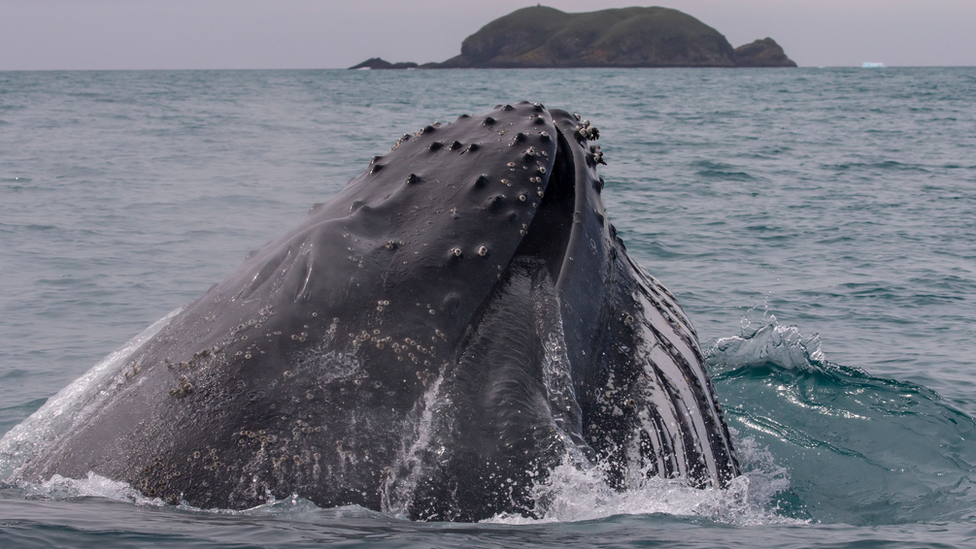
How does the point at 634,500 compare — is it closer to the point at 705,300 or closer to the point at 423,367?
the point at 423,367

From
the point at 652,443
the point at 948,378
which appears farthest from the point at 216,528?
the point at 948,378

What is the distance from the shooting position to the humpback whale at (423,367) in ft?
9.16

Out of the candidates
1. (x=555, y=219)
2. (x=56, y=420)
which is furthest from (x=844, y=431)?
(x=56, y=420)

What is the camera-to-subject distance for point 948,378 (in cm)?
834

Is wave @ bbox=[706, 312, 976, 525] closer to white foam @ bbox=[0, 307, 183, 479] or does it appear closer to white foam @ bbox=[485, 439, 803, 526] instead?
white foam @ bbox=[485, 439, 803, 526]

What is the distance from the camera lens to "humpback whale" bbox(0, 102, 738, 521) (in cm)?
279

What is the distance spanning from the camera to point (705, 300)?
11.1 metres

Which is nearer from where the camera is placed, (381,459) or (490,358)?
(381,459)

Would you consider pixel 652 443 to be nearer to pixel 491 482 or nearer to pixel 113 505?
pixel 491 482

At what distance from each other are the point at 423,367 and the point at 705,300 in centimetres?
870

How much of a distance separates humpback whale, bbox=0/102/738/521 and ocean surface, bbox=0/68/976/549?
12cm

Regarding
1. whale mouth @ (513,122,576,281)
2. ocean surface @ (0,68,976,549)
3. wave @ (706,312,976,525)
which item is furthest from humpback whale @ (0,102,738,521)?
wave @ (706,312,976,525)

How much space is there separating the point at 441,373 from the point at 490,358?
7.4 inches

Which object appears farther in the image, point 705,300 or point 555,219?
point 705,300
